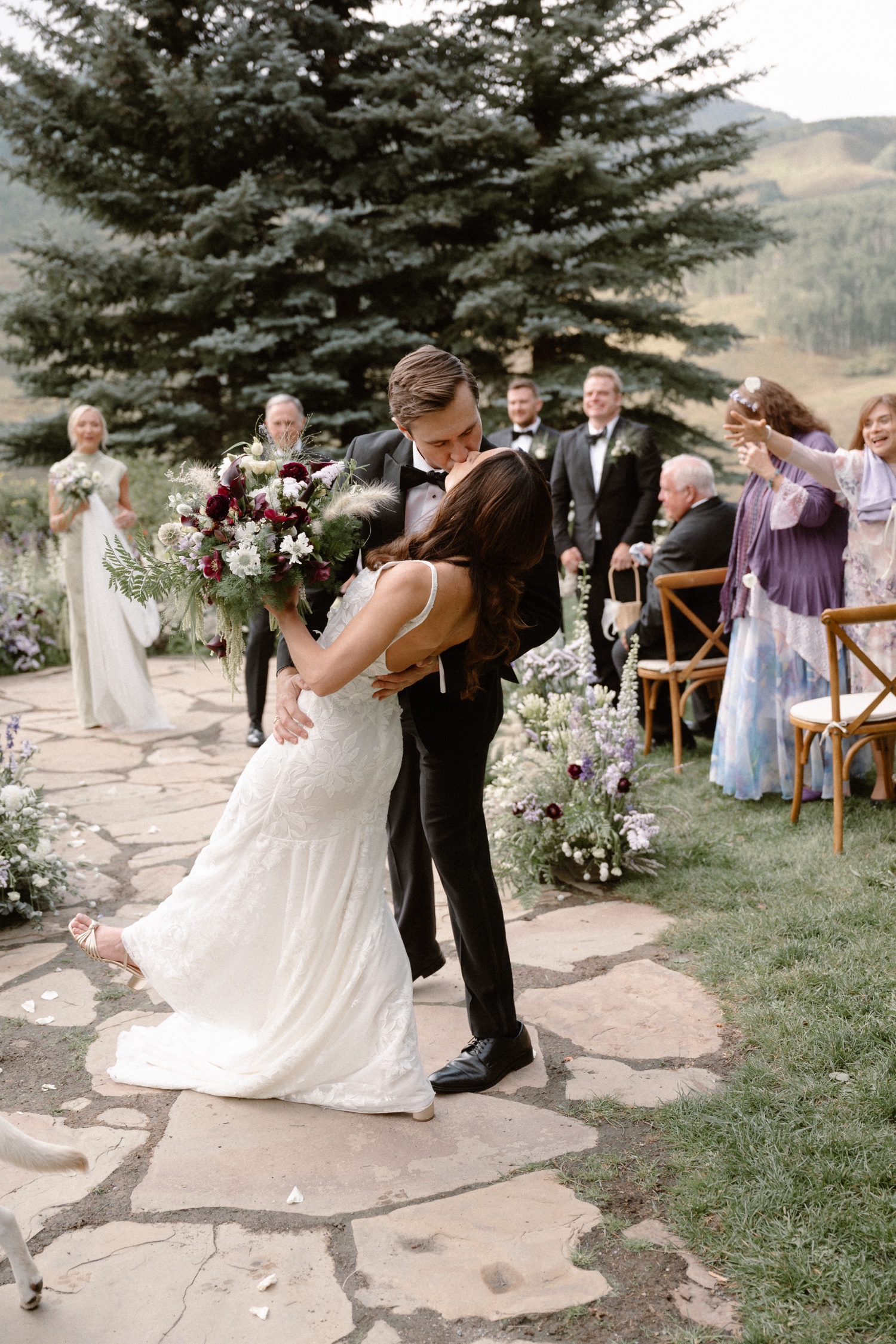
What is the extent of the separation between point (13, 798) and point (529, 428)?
4.74 metres

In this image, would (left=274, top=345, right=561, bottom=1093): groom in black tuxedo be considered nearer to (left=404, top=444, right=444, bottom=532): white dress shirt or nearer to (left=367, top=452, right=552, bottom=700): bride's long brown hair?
(left=404, top=444, right=444, bottom=532): white dress shirt

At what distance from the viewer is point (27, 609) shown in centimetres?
1060

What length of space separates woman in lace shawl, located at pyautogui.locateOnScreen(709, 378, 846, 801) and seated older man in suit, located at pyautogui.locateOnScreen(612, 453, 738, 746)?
55 cm

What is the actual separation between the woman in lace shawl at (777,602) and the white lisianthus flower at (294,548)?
334 centimetres

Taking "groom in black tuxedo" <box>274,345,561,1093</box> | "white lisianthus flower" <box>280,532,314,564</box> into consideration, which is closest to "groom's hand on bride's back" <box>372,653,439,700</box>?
"groom in black tuxedo" <box>274,345,561,1093</box>

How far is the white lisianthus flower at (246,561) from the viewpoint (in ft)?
8.47

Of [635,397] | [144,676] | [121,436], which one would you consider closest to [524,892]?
[144,676]

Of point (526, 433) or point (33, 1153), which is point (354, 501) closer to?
point (33, 1153)

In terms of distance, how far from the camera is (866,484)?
5.27 metres

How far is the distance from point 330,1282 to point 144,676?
241 inches

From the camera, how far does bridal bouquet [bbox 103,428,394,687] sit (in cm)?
263

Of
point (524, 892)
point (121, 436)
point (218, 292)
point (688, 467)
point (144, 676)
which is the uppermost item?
point (218, 292)

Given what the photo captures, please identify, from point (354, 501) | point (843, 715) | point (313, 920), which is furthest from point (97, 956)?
point (843, 715)

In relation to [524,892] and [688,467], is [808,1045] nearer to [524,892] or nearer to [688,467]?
[524,892]
